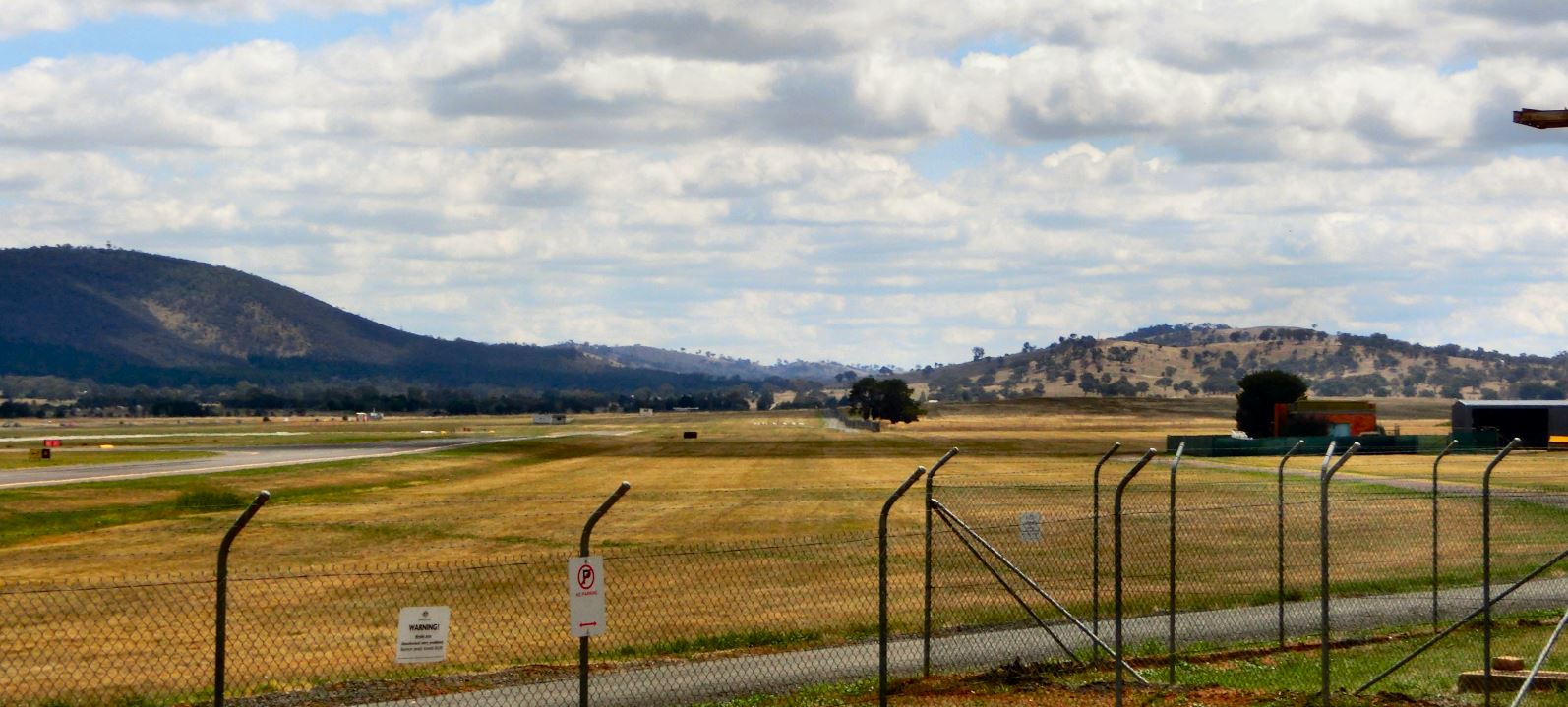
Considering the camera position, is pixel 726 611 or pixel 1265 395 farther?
pixel 1265 395

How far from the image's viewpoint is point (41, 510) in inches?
1960

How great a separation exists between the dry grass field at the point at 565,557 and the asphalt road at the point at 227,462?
463 cm

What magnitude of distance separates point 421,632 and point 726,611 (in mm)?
12719

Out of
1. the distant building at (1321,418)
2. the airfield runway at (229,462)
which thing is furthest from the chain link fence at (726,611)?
the distant building at (1321,418)

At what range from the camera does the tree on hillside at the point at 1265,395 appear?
10131 centimetres

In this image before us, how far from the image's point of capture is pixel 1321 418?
9175 centimetres

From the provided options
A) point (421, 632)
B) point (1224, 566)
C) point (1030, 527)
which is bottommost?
point (1224, 566)

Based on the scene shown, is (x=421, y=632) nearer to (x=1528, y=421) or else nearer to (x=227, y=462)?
(x=227, y=462)

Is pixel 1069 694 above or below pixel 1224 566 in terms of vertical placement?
below

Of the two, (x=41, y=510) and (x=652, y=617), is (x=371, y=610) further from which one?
(x=41, y=510)

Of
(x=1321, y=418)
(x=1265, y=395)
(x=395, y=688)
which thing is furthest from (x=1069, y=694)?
(x=1265, y=395)

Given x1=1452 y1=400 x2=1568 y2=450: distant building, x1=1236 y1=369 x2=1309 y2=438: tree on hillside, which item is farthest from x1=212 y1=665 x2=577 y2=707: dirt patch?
x1=1236 y1=369 x2=1309 y2=438: tree on hillside

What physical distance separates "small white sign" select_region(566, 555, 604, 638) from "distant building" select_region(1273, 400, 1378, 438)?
8299 cm

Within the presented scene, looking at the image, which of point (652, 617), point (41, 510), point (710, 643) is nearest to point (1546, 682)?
point (710, 643)
